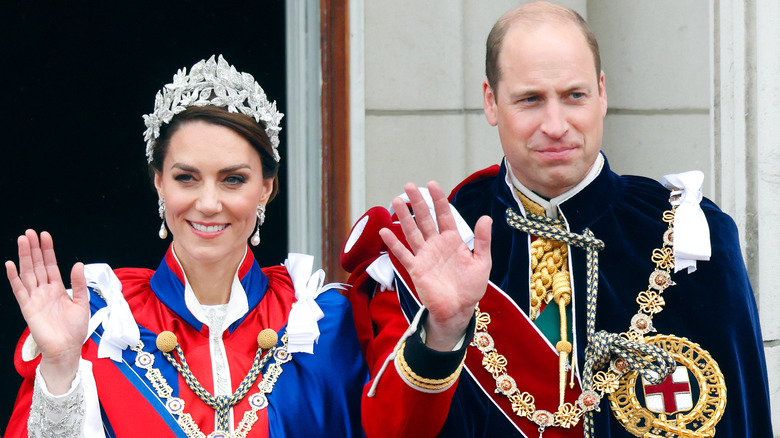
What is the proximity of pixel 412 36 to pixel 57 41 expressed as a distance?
234 cm

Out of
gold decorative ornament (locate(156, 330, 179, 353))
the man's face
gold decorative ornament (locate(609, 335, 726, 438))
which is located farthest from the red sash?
gold decorative ornament (locate(156, 330, 179, 353))

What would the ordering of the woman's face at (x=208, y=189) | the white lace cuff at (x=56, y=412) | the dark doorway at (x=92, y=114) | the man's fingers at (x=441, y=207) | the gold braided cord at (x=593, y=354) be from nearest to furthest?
1. the man's fingers at (x=441, y=207)
2. the white lace cuff at (x=56, y=412)
3. the gold braided cord at (x=593, y=354)
4. the woman's face at (x=208, y=189)
5. the dark doorway at (x=92, y=114)

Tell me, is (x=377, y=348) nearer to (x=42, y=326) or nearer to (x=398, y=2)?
(x=42, y=326)

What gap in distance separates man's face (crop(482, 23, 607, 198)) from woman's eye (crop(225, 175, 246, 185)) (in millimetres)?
691

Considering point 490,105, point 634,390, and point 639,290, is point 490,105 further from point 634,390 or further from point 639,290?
point 634,390

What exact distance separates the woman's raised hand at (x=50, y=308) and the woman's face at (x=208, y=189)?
34cm

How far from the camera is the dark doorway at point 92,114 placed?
219 inches

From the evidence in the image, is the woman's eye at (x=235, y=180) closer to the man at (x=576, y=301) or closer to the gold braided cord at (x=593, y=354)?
the man at (x=576, y=301)

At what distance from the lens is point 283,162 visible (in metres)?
5.22

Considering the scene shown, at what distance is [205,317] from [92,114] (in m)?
3.37

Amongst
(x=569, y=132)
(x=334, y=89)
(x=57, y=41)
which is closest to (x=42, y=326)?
(x=569, y=132)

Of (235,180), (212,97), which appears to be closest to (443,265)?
(235,180)

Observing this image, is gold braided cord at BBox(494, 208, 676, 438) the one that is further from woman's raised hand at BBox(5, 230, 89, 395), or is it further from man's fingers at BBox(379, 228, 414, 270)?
woman's raised hand at BBox(5, 230, 89, 395)

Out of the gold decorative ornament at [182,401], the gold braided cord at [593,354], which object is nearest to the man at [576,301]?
the gold braided cord at [593,354]
